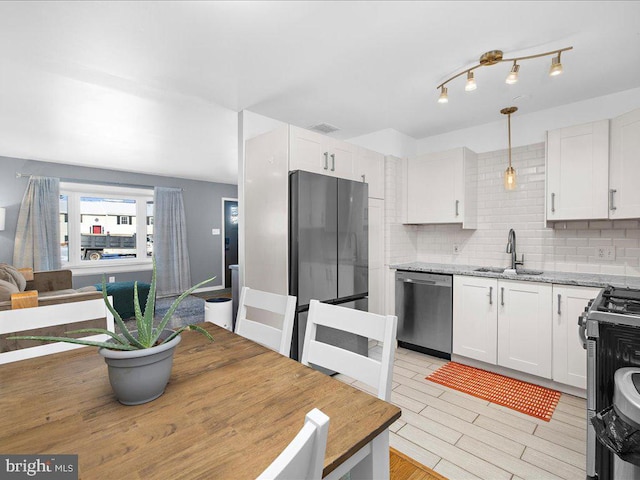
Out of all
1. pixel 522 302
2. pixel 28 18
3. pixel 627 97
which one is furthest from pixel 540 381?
pixel 28 18

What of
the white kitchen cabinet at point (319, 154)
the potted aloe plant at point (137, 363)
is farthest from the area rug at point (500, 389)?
the potted aloe plant at point (137, 363)

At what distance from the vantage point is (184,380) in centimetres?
107

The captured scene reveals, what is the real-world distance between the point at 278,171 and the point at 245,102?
32.9 inches

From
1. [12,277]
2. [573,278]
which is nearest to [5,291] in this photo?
[12,277]

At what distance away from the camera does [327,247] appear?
8.96 ft

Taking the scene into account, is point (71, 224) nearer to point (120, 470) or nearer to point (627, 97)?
point (120, 470)

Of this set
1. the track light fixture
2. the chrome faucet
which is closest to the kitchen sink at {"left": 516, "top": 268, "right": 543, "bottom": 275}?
the chrome faucet

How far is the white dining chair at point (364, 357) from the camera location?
857 millimetres

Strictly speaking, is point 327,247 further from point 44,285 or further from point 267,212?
point 44,285

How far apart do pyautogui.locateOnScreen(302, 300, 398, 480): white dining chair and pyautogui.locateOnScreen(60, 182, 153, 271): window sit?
6.01 metres

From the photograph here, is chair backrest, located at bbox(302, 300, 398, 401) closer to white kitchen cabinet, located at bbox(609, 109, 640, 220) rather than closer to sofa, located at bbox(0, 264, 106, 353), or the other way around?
sofa, located at bbox(0, 264, 106, 353)

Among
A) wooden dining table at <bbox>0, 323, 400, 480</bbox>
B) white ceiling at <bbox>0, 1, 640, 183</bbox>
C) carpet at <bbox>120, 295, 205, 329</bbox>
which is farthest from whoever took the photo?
carpet at <bbox>120, 295, 205, 329</bbox>

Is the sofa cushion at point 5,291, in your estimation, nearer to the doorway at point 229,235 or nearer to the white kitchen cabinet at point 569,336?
the white kitchen cabinet at point 569,336

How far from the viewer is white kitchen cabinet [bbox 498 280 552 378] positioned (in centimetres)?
259
